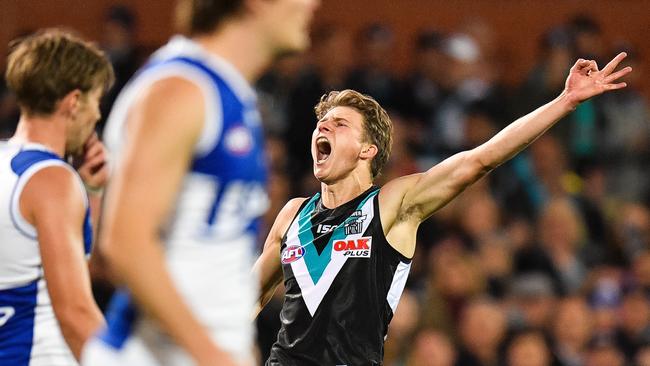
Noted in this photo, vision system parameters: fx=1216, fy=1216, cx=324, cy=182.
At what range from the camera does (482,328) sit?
9.23 m

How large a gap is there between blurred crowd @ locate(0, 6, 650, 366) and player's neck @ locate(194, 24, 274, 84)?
5.55 metres

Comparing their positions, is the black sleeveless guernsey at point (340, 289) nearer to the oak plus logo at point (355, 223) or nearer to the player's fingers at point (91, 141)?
the oak plus logo at point (355, 223)

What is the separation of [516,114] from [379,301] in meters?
7.55

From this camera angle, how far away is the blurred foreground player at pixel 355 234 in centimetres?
475

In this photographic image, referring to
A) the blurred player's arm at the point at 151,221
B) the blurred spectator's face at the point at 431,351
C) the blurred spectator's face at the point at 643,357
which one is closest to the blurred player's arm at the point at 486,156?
the blurred player's arm at the point at 151,221

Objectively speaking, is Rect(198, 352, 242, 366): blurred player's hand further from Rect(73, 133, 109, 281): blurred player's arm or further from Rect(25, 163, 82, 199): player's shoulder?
Rect(73, 133, 109, 281): blurred player's arm

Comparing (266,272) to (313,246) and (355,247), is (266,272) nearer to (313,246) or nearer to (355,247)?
(313,246)

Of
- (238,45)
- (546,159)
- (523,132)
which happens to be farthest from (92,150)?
(546,159)

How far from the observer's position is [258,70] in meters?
3.02

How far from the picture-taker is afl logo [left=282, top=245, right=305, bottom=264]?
198 inches

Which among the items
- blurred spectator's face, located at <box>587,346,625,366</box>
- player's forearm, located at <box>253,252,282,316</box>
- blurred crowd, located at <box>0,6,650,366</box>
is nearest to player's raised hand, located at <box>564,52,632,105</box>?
player's forearm, located at <box>253,252,282,316</box>

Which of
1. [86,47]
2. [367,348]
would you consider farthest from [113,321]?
[367,348]

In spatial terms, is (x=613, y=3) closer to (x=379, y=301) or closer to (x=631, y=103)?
(x=631, y=103)

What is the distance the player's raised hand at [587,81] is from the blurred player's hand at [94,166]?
70.8 inches
